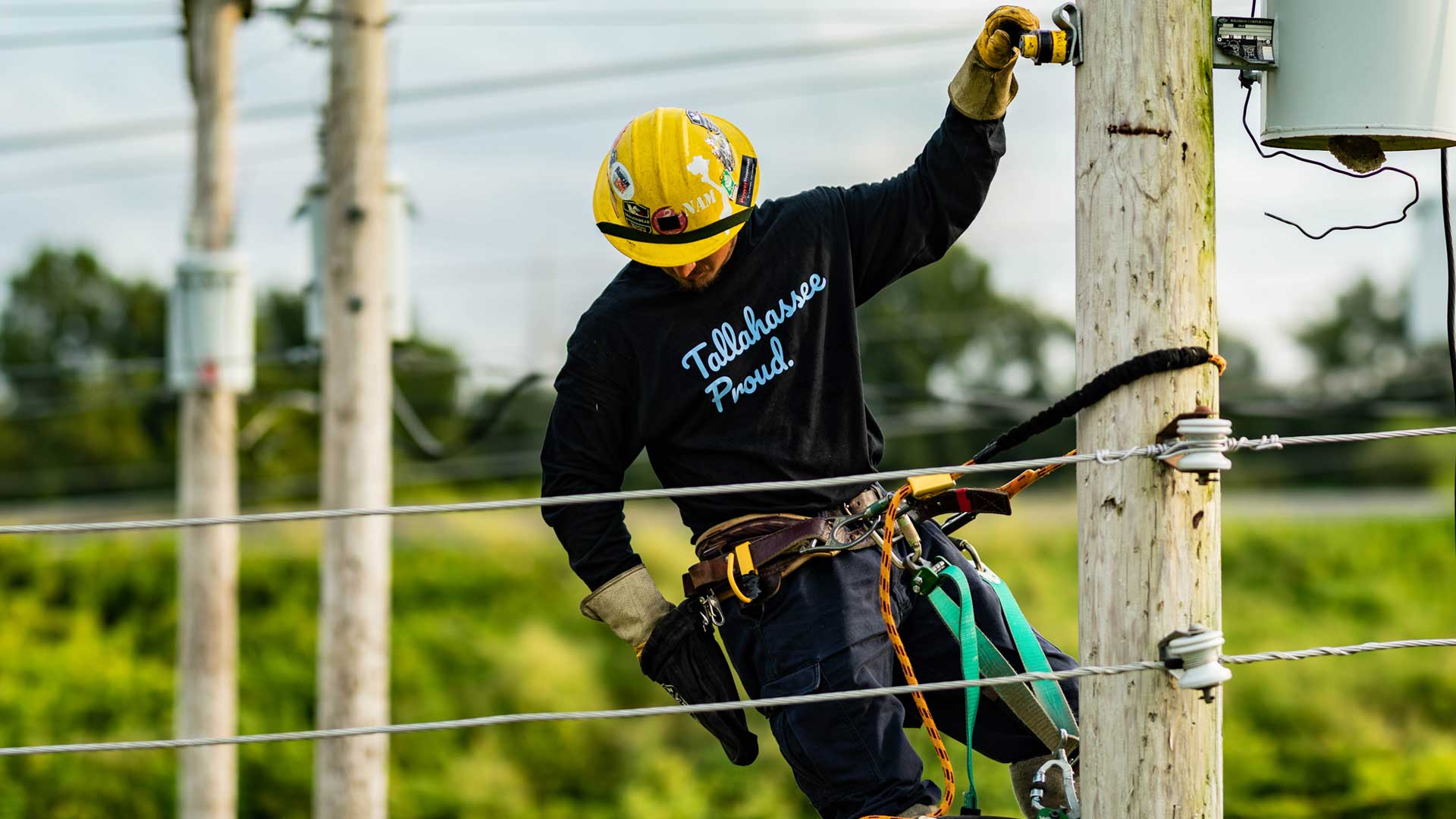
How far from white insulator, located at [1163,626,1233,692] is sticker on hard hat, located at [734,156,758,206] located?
1129 mm

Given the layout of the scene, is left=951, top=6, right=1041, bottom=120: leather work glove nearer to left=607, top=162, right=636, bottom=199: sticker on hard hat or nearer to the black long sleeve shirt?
the black long sleeve shirt

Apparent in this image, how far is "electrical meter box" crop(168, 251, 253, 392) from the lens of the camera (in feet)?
27.5

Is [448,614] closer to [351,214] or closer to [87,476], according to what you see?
[87,476]

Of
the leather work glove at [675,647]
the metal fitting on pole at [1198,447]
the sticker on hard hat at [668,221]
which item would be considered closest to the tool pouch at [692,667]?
the leather work glove at [675,647]

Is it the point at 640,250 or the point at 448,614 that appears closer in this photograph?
the point at 640,250

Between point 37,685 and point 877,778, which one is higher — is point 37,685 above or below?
below

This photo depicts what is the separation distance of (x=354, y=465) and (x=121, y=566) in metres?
12.8

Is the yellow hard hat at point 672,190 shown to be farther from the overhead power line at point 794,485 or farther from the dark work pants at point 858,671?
the dark work pants at point 858,671

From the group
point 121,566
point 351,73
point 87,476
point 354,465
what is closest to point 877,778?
point 354,465

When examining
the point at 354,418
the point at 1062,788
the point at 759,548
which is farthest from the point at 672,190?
the point at 354,418

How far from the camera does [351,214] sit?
6.81m

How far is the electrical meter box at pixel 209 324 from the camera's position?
839 centimetres

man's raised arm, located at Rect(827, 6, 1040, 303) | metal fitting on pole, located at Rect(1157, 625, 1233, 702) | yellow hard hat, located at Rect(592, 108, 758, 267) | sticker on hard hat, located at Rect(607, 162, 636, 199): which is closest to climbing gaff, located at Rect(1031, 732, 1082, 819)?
metal fitting on pole, located at Rect(1157, 625, 1233, 702)

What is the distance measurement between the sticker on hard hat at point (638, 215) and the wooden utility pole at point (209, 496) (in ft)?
20.3
